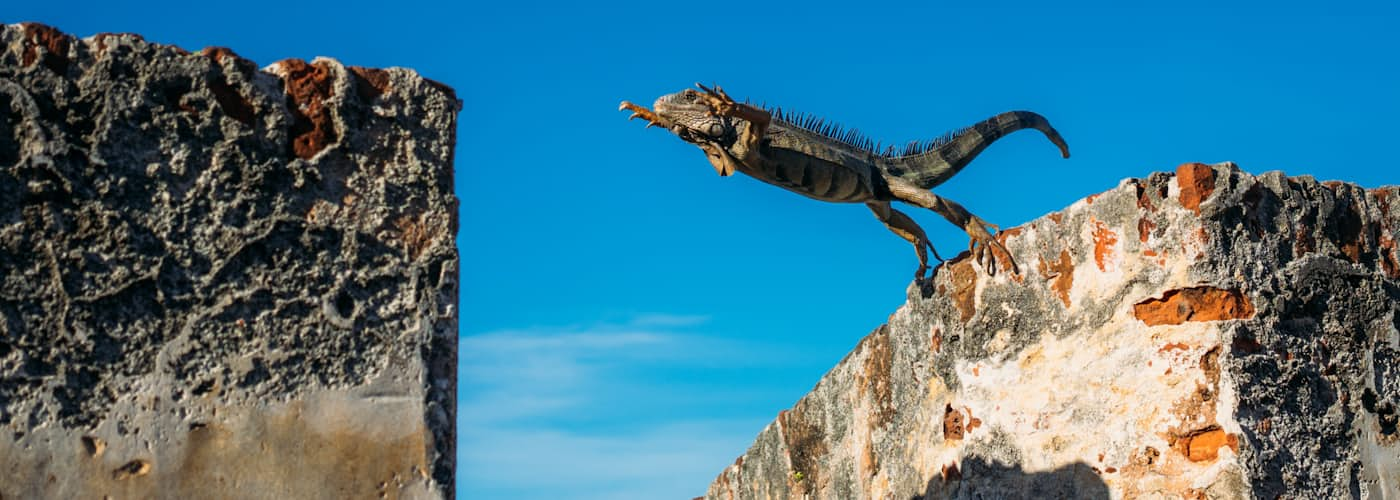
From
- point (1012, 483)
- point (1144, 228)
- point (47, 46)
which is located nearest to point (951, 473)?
point (1012, 483)

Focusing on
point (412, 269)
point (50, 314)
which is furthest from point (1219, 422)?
point (50, 314)

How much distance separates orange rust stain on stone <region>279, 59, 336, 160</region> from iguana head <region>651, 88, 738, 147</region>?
388cm

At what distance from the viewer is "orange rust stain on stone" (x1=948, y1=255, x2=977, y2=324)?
6.14 metres

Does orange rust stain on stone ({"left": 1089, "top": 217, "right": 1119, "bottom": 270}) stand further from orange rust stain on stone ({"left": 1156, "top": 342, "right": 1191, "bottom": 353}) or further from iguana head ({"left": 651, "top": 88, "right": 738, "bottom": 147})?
iguana head ({"left": 651, "top": 88, "right": 738, "bottom": 147})

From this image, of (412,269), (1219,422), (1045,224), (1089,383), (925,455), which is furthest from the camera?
(925,455)

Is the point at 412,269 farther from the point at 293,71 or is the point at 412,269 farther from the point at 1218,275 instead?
the point at 1218,275

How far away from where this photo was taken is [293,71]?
3.42 meters

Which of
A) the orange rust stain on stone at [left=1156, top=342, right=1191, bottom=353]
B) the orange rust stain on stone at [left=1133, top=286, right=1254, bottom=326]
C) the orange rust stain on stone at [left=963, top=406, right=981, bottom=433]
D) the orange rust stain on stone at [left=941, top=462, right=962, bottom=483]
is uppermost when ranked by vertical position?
the orange rust stain on stone at [left=1133, top=286, right=1254, bottom=326]

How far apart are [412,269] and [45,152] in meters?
0.79

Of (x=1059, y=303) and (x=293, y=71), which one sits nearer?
(x=293, y=71)

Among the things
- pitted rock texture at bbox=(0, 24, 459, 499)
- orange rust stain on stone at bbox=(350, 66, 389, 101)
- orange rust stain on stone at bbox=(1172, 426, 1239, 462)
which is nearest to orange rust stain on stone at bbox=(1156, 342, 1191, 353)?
orange rust stain on stone at bbox=(1172, 426, 1239, 462)

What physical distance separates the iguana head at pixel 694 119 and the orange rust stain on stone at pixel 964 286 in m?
1.45

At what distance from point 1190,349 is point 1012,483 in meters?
0.96

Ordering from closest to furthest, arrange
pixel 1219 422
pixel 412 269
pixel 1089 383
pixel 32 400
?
pixel 32 400 → pixel 412 269 → pixel 1219 422 → pixel 1089 383
